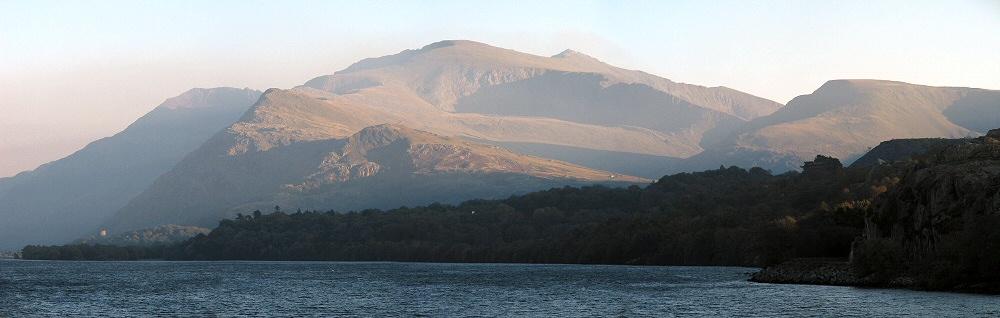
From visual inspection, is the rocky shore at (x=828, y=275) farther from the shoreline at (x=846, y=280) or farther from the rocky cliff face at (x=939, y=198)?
the rocky cliff face at (x=939, y=198)

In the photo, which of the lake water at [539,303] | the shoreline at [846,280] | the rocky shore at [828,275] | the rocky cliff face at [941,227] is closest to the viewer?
the lake water at [539,303]

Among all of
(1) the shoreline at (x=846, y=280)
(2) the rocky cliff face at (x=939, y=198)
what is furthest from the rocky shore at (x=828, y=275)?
(2) the rocky cliff face at (x=939, y=198)

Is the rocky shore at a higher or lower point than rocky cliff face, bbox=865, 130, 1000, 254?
lower

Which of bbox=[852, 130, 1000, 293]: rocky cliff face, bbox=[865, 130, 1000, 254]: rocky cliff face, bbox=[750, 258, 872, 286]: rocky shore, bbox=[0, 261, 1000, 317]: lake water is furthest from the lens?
bbox=[750, 258, 872, 286]: rocky shore

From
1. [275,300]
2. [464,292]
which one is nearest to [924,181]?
[464,292]

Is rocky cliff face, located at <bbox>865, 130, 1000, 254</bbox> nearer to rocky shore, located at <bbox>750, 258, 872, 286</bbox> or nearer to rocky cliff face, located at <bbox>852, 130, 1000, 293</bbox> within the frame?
rocky cliff face, located at <bbox>852, 130, 1000, 293</bbox>

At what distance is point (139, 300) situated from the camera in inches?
6964

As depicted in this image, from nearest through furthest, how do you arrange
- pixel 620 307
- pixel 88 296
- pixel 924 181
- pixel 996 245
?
pixel 996 245, pixel 620 307, pixel 924 181, pixel 88 296

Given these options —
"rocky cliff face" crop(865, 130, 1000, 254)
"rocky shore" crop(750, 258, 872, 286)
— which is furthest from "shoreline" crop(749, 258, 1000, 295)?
"rocky cliff face" crop(865, 130, 1000, 254)

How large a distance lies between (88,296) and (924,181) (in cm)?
11713

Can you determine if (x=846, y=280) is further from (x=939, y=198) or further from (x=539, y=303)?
(x=539, y=303)

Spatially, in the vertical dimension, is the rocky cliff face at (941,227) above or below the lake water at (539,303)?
above

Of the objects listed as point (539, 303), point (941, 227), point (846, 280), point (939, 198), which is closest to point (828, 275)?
point (846, 280)

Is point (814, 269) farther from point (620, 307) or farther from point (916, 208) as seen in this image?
point (620, 307)
